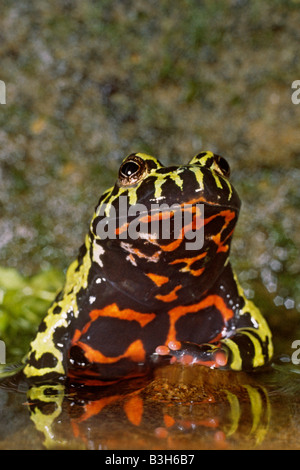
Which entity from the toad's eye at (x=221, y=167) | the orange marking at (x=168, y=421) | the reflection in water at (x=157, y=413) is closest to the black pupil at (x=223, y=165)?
the toad's eye at (x=221, y=167)

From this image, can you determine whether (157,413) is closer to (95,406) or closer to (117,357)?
(95,406)

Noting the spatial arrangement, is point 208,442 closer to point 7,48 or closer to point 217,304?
point 217,304

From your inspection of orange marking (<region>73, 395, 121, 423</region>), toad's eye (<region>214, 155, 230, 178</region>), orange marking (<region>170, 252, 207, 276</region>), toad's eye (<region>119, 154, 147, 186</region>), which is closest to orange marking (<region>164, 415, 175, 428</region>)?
orange marking (<region>73, 395, 121, 423</region>)

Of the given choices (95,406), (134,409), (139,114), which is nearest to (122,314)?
(95,406)

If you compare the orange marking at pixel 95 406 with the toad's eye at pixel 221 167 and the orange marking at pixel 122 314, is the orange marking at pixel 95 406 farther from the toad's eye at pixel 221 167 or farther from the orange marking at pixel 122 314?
the toad's eye at pixel 221 167

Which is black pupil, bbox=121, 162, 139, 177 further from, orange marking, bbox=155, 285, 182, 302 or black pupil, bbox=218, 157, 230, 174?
orange marking, bbox=155, 285, 182, 302
